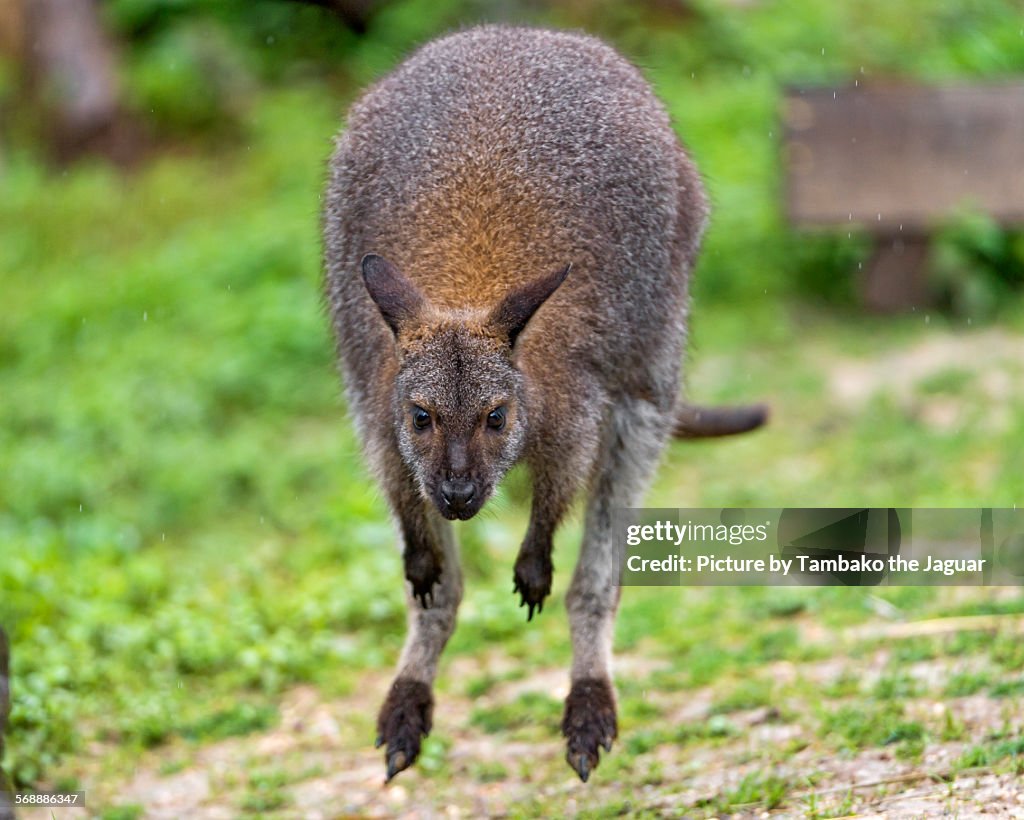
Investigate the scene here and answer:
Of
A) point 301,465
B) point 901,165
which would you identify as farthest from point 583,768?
point 901,165

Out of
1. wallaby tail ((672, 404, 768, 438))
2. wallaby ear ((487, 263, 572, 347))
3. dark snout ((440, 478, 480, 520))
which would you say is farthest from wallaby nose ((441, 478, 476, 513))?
wallaby tail ((672, 404, 768, 438))

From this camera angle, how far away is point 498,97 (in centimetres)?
515

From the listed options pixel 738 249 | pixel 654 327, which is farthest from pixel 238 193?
pixel 654 327

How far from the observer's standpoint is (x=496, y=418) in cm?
447

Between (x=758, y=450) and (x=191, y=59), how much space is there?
746cm

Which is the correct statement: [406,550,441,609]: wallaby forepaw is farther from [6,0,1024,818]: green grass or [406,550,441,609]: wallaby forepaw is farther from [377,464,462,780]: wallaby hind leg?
[6,0,1024,818]: green grass

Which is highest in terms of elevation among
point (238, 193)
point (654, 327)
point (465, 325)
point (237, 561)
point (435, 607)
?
point (465, 325)

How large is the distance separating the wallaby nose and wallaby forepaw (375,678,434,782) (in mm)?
1054

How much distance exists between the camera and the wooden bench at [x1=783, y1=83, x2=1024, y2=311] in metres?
10.5

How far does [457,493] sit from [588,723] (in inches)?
47.1

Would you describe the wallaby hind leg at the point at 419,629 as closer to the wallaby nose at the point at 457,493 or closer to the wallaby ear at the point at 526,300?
the wallaby nose at the point at 457,493

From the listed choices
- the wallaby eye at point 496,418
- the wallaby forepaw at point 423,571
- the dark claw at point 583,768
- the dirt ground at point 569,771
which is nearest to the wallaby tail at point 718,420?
the dirt ground at point 569,771

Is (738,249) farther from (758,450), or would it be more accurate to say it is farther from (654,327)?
(654,327)

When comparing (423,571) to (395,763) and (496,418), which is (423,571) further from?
(496,418)
